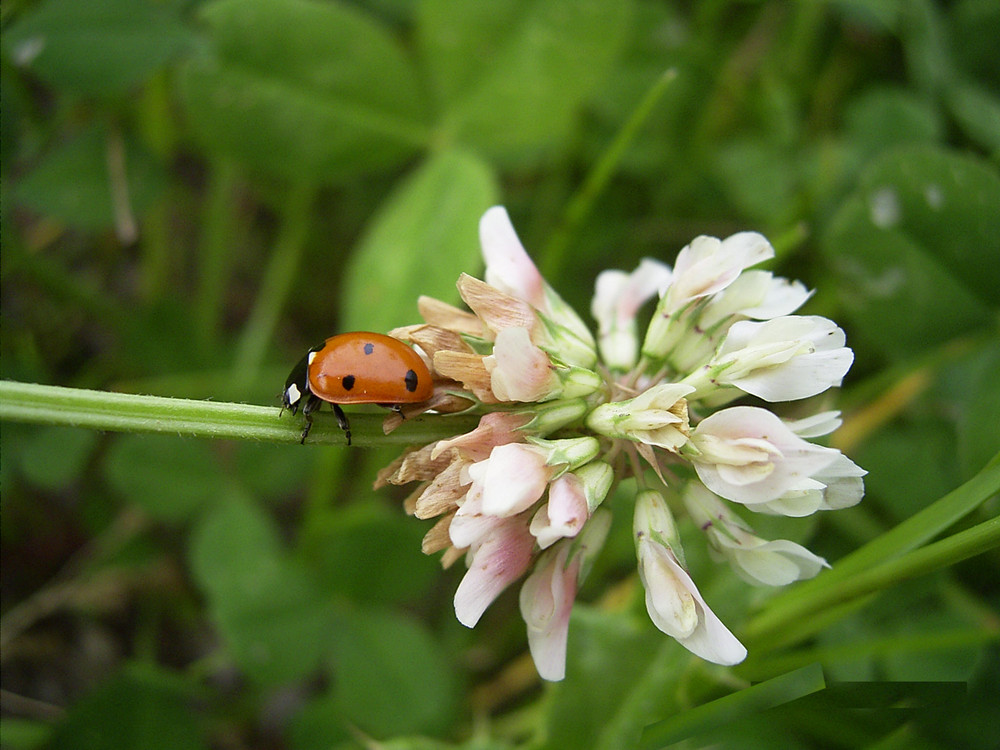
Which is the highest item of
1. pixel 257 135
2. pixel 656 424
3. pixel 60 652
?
pixel 656 424

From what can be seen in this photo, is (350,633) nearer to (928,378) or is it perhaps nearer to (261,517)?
(261,517)

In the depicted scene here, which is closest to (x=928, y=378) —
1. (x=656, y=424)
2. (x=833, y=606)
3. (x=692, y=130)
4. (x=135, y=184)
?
(x=692, y=130)

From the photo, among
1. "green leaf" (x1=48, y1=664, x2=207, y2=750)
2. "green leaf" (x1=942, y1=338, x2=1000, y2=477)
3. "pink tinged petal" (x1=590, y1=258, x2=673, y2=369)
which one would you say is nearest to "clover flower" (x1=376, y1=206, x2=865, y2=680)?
"pink tinged petal" (x1=590, y1=258, x2=673, y2=369)

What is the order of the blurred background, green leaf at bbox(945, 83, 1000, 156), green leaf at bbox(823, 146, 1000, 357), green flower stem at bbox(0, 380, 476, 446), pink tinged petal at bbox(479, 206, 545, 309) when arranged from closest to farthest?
1. green flower stem at bbox(0, 380, 476, 446)
2. pink tinged petal at bbox(479, 206, 545, 309)
3. green leaf at bbox(823, 146, 1000, 357)
4. the blurred background
5. green leaf at bbox(945, 83, 1000, 156)

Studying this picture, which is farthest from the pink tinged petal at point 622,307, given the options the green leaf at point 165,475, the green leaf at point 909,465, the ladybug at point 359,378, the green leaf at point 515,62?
the green leaf at point 165,475

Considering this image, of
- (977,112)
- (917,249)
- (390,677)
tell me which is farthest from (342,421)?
(977,112)

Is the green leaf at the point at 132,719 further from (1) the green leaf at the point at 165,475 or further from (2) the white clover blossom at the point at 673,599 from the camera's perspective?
(2) the white clover blossom at the point at 673,599

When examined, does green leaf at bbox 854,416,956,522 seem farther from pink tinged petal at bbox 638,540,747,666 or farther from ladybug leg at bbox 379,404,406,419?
ladybug leg at bbox 379,404,406,419

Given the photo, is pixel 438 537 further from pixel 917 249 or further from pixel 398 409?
pixel 917 249
